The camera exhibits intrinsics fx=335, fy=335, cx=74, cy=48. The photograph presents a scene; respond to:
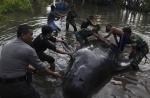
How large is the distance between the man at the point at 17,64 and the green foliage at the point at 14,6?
17817 millimetres

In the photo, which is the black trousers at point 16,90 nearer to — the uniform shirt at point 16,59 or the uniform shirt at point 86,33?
the uniform shirt at point 16,59

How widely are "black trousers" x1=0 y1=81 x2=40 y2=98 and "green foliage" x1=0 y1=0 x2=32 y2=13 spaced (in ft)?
58.6

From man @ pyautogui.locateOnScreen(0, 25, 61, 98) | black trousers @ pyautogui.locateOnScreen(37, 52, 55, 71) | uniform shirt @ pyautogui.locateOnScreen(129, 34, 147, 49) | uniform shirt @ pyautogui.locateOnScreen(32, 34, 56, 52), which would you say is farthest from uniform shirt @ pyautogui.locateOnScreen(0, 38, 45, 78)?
uniform shirt @ pyautogui.locateOnScreen(129, 34, 147, 49)

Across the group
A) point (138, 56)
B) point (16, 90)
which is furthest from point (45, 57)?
point (16, 90)

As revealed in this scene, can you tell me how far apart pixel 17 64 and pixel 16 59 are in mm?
99

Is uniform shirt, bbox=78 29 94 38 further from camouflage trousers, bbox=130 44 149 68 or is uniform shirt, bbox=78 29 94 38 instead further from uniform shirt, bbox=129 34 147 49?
camouflage trousers, bbox=130 44 149 68

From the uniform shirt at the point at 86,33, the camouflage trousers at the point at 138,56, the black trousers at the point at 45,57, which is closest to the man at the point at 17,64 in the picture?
the black trousers at the point at 45,57

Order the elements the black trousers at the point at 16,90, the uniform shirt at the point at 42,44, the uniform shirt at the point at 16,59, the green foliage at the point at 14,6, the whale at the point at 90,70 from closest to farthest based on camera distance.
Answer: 1. the uniform shirt at the point at 16,59
2. the black trousers at the point at 16,90
3. the whale at the point at 90,70
4. the uniform shirt at the point at 42,44
5. the green foliage at the point at 14,6

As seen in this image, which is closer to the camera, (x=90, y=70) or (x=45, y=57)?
(x=90, y=70)

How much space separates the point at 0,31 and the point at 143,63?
8.27 m

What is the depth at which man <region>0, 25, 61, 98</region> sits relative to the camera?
6219 millimetres

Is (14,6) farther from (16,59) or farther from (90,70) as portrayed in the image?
(16,59)

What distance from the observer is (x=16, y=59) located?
6238 mm

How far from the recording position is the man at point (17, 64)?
6219mm
